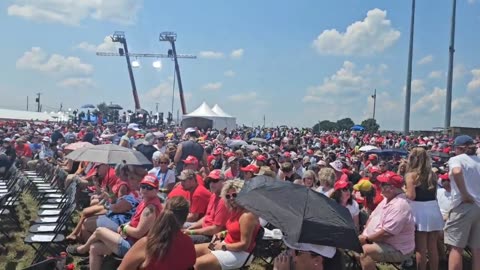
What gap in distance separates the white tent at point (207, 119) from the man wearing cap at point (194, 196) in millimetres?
28934

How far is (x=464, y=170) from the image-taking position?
548cm

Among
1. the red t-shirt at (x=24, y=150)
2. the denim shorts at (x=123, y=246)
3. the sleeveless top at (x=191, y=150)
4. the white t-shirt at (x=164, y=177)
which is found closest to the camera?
the denim shorts at (x=123, y=246)

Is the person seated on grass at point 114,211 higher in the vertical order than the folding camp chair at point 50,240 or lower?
higher

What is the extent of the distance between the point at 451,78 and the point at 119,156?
78.2ft

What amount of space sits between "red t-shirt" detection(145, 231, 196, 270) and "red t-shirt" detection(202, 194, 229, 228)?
1.84 m

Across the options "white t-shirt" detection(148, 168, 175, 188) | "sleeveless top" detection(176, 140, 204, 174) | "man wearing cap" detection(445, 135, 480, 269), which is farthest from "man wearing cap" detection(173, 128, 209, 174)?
"man wearing cap" detection(445, 135, 480, 269)

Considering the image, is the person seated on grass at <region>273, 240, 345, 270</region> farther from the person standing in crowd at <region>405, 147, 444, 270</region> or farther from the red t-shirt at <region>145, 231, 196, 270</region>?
the person standing in crowd at <region>405, 147, 444, 270</region>

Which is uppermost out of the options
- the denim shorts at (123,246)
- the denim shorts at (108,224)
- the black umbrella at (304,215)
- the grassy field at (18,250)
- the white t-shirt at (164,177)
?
the black umbrella at (304,215)

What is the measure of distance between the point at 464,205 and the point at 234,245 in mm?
2521

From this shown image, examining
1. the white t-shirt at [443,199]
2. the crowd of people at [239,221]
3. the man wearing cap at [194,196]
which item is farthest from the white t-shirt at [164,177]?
the white t-shirt at [443,199]

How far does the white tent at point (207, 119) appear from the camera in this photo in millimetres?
35844

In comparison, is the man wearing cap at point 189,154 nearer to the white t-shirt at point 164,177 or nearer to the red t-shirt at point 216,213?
the white t-shirt at point 164,177

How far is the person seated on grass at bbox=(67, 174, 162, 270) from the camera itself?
202 inches

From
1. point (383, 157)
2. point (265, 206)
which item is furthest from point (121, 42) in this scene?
point (265, 206)
